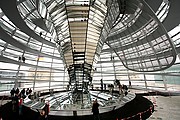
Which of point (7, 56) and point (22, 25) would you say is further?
point (7, 56)

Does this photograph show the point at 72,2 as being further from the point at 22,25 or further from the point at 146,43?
the point at 146,43

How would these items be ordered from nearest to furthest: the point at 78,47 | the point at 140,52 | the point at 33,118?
the point at 33,118 < the point at 78,47 < the point at 140,52

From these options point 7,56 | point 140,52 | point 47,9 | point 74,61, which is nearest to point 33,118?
point 74,61

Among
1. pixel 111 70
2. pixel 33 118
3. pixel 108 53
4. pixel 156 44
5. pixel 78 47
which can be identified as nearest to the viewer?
pixel 33 118

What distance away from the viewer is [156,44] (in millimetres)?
20328

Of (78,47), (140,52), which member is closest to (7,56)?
(78,47)

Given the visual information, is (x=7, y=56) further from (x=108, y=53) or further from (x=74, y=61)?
(x=108, y=53)

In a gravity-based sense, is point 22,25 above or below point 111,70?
above

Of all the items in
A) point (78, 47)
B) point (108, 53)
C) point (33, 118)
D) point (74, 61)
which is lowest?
point (33, 118)

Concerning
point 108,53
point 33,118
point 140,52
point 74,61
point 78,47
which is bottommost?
point 33,118

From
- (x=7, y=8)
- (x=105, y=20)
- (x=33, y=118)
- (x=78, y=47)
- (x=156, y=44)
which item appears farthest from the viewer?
(x=156, y=44)

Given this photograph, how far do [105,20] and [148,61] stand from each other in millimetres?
13920

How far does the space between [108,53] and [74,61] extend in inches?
816

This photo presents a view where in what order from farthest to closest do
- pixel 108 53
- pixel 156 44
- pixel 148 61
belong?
pixel 108 53 < pixel 148 61 < pixel 156 44
